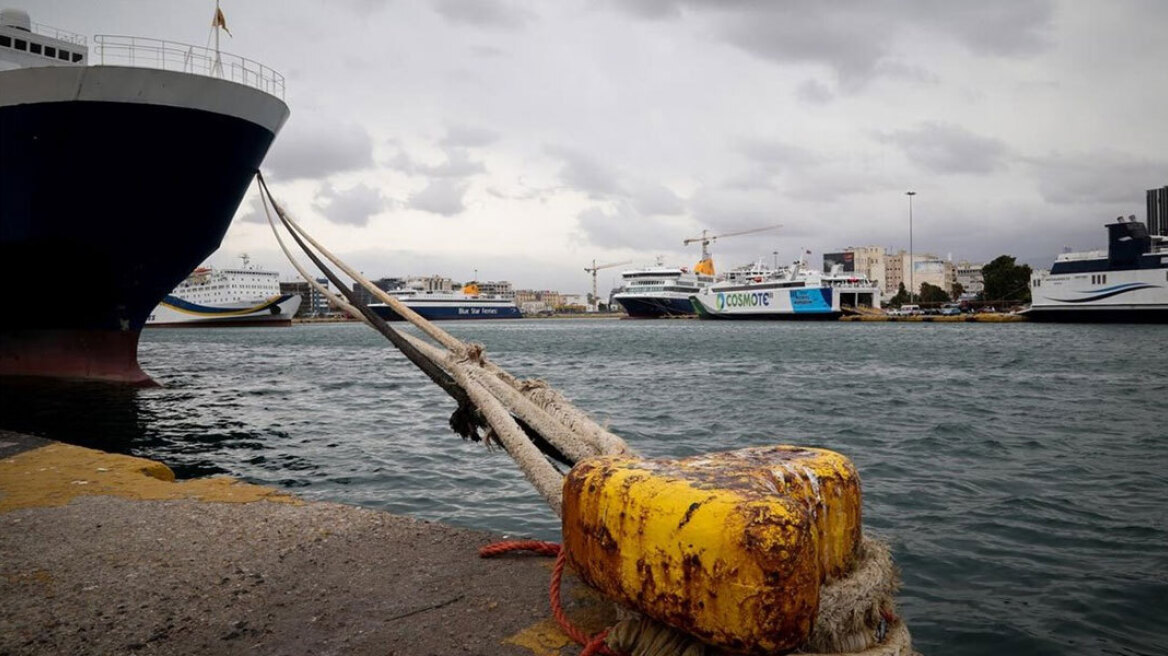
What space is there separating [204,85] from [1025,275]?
91192 millimetres

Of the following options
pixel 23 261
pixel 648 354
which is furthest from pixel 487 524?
pixel 648 354

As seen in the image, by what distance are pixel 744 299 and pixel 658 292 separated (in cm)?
1537

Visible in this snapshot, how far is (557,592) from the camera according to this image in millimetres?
2369

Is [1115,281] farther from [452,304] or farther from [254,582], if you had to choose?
[452,304]

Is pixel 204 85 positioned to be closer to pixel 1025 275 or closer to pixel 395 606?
pixel 395 606

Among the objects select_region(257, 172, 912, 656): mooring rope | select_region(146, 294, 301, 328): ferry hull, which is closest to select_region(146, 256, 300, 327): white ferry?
select_region(146, 294, 301, 328): ferry hull

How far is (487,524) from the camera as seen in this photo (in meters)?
5.19

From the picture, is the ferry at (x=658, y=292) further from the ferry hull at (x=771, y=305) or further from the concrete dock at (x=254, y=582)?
the concrete dock at (x=254, y=582)

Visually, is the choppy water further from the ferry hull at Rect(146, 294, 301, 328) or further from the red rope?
the ferry hull at Rect(146, 294, 301, 328)

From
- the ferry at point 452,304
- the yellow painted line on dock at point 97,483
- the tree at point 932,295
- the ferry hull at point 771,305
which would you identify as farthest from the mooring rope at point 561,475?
the tree at point 932,295

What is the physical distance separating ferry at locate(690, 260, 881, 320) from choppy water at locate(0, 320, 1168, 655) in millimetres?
54184

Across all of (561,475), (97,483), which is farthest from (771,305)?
(561,475)

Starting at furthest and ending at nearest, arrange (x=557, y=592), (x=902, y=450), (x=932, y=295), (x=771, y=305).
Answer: (x=932, y=295) < (x=771, y=305) < (x=902, y=450) < (x=557, y=592)

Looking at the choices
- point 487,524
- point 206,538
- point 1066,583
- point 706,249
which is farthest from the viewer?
point 706,249
